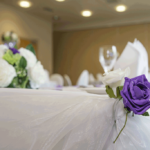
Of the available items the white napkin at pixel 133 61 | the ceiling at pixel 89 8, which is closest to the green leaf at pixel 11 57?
the white napkin at pixel 133 61

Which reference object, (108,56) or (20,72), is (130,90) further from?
(108,56)

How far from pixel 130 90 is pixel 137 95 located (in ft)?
0.05

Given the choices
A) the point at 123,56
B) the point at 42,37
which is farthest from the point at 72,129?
the point at 42,37

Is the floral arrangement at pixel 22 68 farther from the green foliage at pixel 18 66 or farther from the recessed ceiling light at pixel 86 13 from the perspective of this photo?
the recessed ceiling light at pixel 86 13

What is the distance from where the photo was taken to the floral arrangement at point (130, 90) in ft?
1.29

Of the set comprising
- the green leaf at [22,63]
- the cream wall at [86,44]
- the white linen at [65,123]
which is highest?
the cream wall at [86,44]

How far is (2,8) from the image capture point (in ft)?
17.0

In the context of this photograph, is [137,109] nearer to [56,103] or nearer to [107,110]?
[107,110]

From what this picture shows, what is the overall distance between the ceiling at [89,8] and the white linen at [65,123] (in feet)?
15.4

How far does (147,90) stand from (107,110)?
96 millimetres

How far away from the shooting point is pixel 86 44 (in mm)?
7246

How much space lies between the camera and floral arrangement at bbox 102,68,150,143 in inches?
15.5

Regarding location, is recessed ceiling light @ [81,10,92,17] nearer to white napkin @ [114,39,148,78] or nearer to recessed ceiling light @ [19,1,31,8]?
recessed ceiling light @ [19,1,31,8]

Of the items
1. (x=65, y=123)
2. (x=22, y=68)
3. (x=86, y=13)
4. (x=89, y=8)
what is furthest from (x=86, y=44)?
(x=65, y=123)
